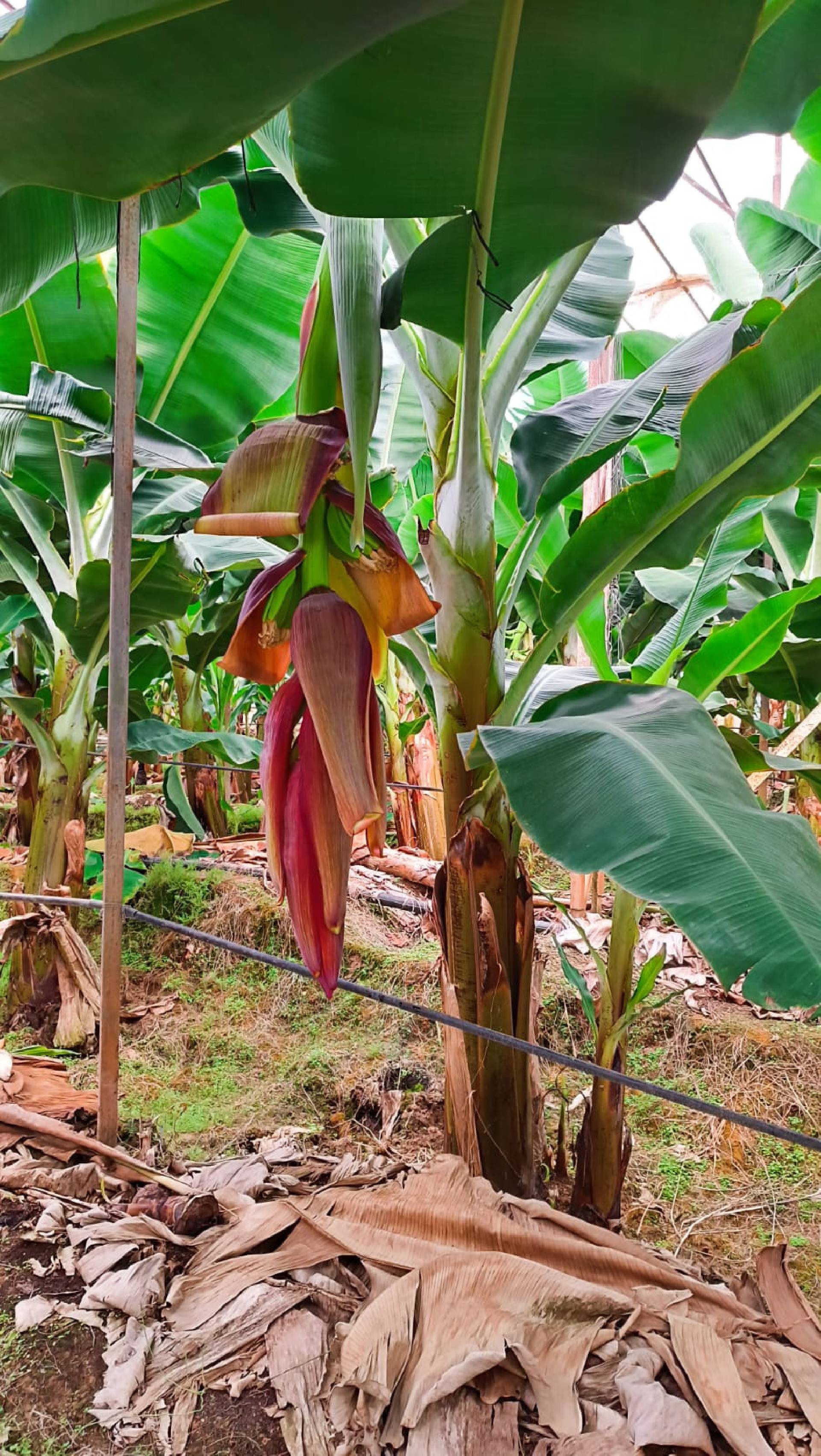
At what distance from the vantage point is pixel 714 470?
72 centimetres

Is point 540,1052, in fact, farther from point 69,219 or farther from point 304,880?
point 69,219

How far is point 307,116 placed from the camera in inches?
20.9

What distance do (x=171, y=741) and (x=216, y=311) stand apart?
78cm

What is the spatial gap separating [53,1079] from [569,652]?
4.86 feet

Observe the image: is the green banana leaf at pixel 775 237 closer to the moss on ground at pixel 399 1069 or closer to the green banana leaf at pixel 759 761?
the green banana leaf at pixel 759 761

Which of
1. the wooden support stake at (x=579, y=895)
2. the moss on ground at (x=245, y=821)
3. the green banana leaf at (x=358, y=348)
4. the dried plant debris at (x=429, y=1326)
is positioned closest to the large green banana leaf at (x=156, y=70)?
the green banana leaf at (x=358, y=348)

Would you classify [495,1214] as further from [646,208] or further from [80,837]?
[80,837]

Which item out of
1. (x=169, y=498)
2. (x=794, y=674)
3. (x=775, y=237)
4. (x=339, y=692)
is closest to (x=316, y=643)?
(x=339, y=692)

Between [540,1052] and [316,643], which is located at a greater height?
[316,643]

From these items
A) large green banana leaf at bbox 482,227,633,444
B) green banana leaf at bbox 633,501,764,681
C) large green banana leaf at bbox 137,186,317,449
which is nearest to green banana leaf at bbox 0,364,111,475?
large green banana leaf at bbox 137,186,317,449

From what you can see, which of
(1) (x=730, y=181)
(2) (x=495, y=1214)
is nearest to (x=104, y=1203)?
(2) (x=495, y=1214)

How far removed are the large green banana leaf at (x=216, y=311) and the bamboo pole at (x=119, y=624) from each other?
65cm

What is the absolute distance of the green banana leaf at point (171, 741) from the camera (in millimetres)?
1449

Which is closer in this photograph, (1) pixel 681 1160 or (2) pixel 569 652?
(1) pixel 681 1160
